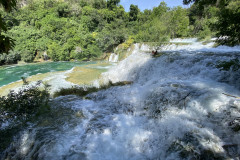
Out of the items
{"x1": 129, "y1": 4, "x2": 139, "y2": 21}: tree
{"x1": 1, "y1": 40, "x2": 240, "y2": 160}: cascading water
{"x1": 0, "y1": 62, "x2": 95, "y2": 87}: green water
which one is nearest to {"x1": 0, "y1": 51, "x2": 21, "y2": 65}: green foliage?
{"x1": 0, "y1": 62, "x2": 95, "y2": 87}: green water

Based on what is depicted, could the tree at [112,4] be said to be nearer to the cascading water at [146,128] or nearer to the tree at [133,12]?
the tree at [133,12]

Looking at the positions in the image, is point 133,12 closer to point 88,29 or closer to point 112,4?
point 112,4

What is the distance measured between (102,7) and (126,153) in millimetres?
42668

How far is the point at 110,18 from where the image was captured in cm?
3588

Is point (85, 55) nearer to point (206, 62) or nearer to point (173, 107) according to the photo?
point (206, 62)

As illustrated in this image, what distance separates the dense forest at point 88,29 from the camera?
2331 centimetres

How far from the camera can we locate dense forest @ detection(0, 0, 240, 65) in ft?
76.5

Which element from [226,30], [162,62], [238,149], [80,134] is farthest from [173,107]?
[162,62]

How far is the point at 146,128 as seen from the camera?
10.2ft

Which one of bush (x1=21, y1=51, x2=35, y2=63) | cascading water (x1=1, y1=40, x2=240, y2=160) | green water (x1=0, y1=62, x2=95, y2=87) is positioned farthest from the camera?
bush (x1=21, y1=51, x2=35, y2=63)

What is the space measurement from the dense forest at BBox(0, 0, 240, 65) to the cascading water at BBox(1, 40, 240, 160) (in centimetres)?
1678

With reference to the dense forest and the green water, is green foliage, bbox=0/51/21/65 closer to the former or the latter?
the dense forest

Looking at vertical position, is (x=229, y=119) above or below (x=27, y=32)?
below

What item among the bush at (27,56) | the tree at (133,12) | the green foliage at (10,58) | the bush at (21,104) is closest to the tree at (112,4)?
the tree at (133,12)
